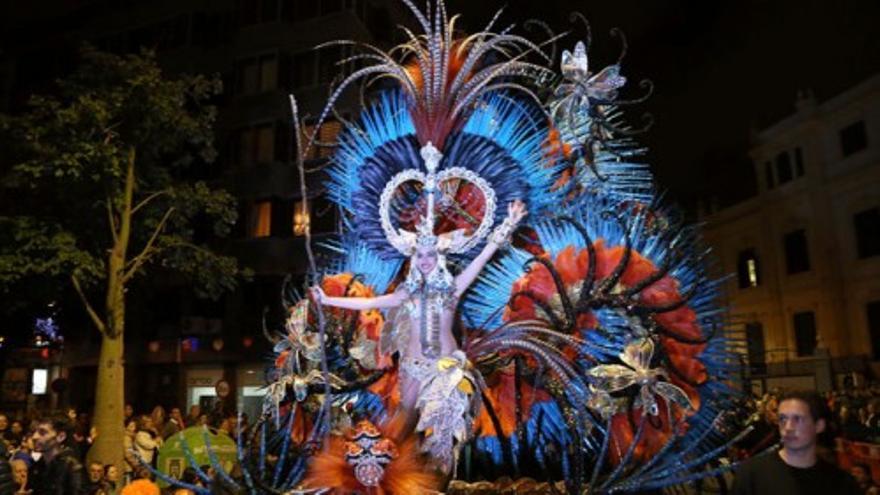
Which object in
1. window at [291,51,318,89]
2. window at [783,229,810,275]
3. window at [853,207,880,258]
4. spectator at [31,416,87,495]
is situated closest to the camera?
spectator at [31,416,87,495]

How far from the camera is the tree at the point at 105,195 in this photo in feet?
50.3

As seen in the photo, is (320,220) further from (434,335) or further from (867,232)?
(867,232)

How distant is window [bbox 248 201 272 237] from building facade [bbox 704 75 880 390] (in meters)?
17.4

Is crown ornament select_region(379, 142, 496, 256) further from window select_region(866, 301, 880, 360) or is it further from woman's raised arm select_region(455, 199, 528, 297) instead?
window select_region(866, 301, 880, 360)

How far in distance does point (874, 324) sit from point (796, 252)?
5024 millimetres

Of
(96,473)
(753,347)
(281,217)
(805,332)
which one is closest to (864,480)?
(753,347)

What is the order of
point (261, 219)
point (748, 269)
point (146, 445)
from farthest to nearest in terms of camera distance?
point (748, 269), point (261, 219), point (146, 445)

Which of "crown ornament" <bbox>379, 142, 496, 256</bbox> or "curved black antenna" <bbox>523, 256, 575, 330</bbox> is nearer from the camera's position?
"curved black antenna" <bbox>523, 256, 575, 330</bbox>

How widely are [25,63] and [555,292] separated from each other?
33.1 m

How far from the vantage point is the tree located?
15.3 meters

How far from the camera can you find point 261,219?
1045 inches

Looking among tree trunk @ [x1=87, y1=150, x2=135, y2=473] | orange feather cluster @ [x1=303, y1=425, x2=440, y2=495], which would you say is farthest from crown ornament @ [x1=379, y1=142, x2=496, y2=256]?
tree trunk @ [x1=87, y1=150, x2=135, y2=473]

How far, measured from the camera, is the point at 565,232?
24.2ft

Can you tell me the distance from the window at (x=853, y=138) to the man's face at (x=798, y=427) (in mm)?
28908
